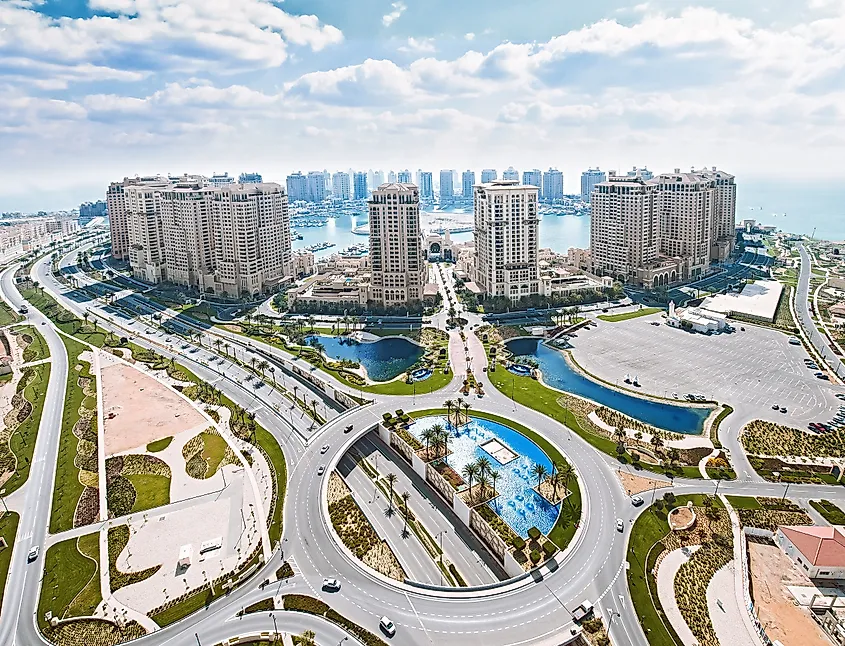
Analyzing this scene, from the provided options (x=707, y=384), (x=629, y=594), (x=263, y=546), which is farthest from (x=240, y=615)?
(x=707, y=384)

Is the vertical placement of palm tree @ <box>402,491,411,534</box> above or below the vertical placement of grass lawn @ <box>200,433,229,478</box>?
below

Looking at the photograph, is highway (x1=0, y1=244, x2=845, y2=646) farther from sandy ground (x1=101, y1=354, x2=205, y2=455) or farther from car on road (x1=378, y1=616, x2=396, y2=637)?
sandy ground (x1=101, y1=354, x2=205, y2=455)

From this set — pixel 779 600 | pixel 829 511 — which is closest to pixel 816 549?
pixel 779 600

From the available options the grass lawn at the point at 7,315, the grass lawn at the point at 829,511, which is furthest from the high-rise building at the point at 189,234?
the grass lawn at the point at 829,511

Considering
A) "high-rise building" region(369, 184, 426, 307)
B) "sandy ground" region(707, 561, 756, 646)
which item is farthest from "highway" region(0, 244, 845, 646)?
"high-rise building" region(369, 184, 426, 307)

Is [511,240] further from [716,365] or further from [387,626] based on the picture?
[387,626]

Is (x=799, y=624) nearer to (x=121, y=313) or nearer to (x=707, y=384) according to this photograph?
(x=707, y=384)

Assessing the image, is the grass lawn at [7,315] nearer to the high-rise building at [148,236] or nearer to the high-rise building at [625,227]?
the high-rise building at [148,236]
